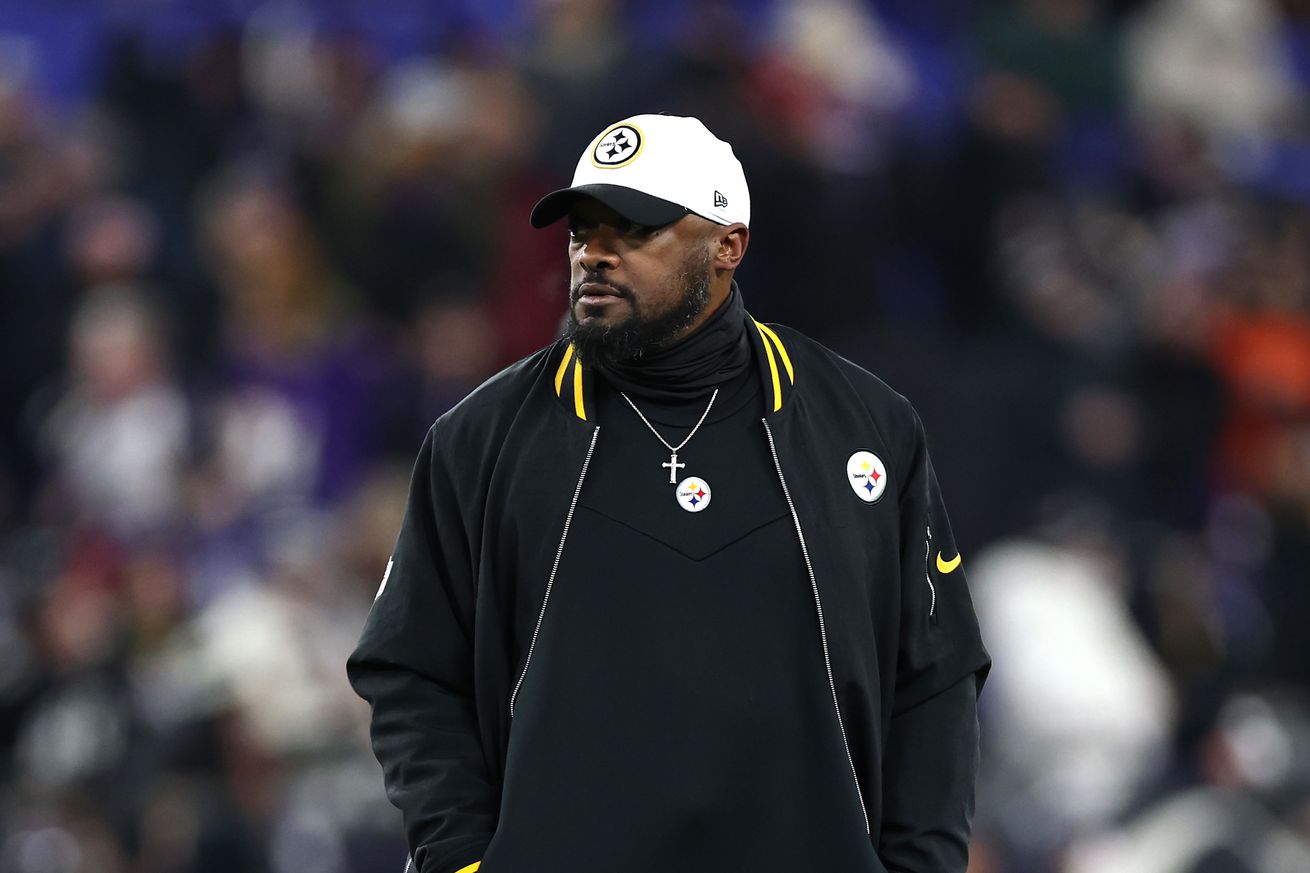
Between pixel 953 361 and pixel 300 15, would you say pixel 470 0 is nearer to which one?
pixel 300 15

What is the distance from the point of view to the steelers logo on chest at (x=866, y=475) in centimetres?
363

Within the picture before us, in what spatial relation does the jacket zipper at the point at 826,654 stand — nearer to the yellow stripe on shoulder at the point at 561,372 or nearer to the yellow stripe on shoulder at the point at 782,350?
the yellow stripe on shoulder at the point at 782,350

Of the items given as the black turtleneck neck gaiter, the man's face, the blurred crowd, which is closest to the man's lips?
the man's face

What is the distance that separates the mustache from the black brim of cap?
0.11 m

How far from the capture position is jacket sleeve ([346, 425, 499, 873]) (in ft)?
11.6

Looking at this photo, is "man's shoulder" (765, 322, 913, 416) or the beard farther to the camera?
"man's shoulder" (765, 322, 913, 416)

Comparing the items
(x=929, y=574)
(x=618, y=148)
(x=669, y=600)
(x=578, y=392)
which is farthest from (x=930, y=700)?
(x=618, y=148)

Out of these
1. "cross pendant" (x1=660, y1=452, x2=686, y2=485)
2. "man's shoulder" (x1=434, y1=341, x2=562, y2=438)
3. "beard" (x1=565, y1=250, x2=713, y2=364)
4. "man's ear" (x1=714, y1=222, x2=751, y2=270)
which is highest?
"man's ear" (x1=714, y1=222, x2=751, y2=270)

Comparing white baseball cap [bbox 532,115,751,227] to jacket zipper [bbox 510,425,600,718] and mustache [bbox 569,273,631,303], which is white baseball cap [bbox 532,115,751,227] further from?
jacket zipper [bbox 510,425,600,718]

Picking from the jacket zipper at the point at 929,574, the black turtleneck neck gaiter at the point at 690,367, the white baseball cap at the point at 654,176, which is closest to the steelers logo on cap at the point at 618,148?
the white baseball cap at the point at 654,176

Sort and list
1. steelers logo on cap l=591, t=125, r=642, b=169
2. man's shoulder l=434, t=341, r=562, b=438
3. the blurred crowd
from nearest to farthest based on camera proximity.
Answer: steelers logo on cap l=591, t=125, r=642, b=169, man's shoulder l=434, t=341, r=562, b=438, the blurred crowd

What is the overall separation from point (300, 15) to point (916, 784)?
27.7 feet

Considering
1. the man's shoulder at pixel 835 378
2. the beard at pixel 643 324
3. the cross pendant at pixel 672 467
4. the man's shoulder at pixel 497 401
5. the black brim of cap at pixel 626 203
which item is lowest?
the cross pendant at pixel 672 467

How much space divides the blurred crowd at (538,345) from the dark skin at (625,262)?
414cm
